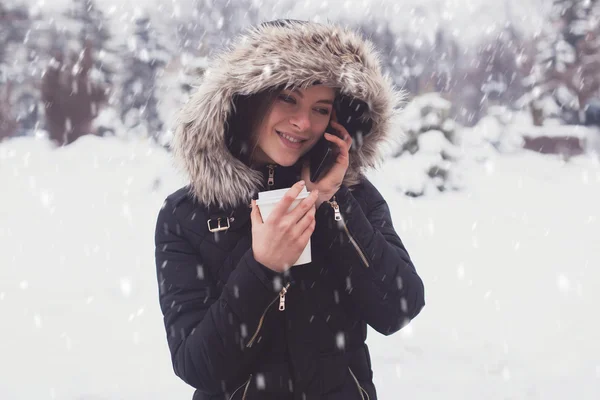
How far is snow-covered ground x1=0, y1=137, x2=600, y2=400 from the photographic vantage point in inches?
152

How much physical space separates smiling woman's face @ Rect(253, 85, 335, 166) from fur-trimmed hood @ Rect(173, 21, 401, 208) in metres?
0.06

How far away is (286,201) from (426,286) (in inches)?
195

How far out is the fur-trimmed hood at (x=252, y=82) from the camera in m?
1.78

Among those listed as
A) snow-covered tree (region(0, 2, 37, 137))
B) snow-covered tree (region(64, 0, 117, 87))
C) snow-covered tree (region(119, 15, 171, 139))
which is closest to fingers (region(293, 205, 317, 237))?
snow-covered tree (region(119, 15, 171, 139))

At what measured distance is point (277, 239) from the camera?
1.40 m

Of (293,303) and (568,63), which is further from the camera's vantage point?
(568,63)

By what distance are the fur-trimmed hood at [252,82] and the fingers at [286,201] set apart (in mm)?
422

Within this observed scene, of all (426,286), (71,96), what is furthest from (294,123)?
(71,96)

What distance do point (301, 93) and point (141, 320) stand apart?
13.1 feet

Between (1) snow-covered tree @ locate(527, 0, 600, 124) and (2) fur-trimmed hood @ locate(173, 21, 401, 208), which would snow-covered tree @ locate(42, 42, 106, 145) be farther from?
(2) fur-trimmed hood @ locate(173, 21, 401, 208)

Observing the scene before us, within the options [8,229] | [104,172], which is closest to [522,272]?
[8,229]

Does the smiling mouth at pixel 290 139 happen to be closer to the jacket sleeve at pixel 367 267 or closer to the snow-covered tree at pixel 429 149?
the jacket sleeve at pixel 367 267

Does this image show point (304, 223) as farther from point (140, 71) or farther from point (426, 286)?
point (140, 71)

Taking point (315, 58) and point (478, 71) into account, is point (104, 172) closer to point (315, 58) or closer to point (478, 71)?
point (315, 58)
